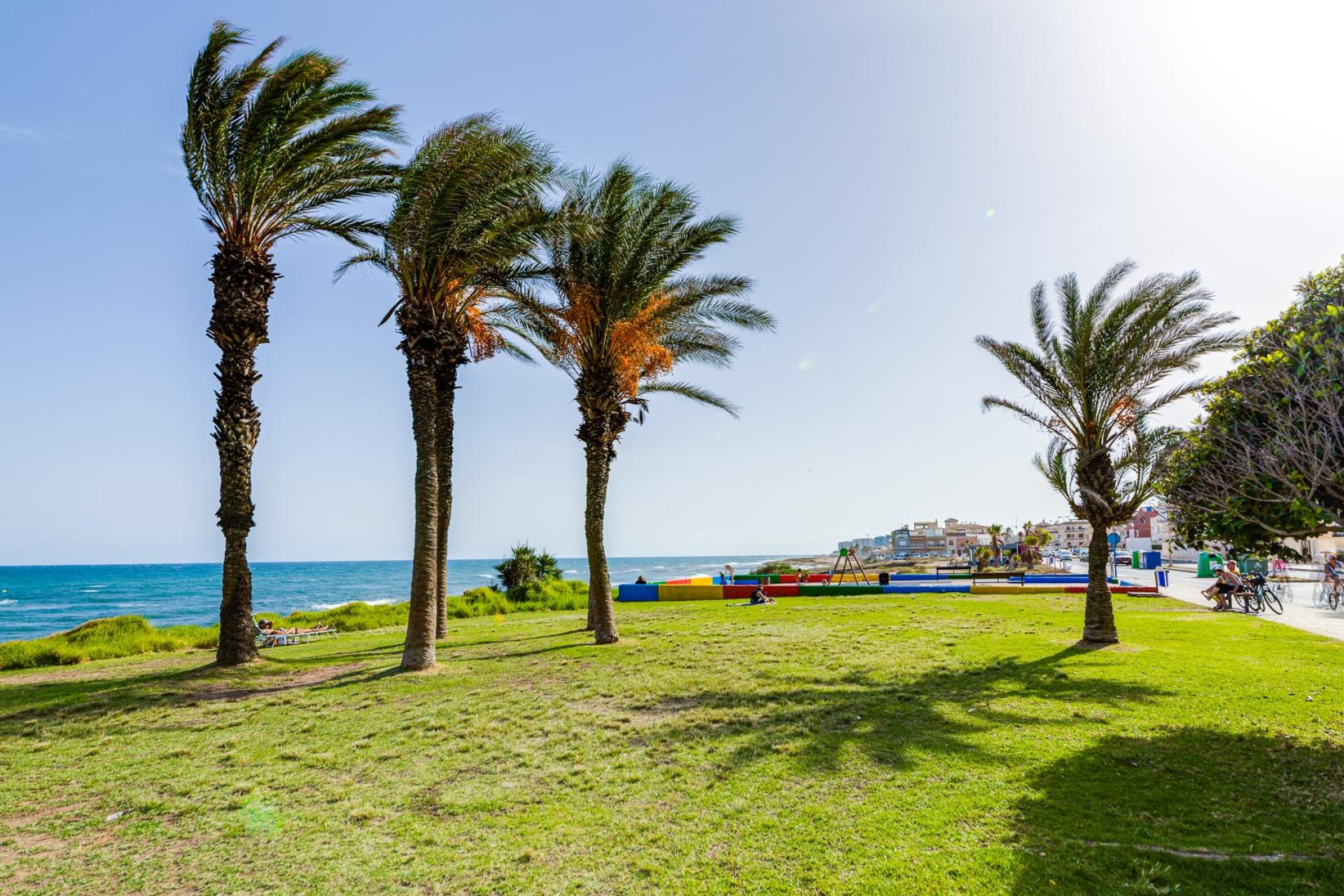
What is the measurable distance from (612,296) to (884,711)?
10009 millimetres

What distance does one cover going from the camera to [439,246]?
1197 centimetres

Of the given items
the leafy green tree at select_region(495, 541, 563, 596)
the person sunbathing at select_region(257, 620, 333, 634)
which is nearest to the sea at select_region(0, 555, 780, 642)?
the leafy green tree at select_region(495, 541, 563, 596)

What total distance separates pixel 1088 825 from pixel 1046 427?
11.3 meters

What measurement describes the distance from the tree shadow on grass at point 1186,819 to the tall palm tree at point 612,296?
10178 mm

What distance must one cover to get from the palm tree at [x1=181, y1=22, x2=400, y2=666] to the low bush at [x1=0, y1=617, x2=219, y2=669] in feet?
15.1

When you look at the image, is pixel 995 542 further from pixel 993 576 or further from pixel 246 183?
pixel 246 183

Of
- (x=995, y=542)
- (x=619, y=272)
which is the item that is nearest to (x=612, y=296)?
(x=619, y=272)

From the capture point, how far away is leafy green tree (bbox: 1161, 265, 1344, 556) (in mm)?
5746

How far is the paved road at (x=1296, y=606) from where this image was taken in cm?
1500

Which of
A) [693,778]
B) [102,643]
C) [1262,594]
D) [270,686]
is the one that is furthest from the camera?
[1262,594]

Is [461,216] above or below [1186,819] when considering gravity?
above

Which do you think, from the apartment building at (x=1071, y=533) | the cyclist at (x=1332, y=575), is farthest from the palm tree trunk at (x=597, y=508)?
the apartment building at (x=1071, y=533)

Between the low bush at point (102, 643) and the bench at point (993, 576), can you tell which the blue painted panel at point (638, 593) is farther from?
the bench at point (993, 576)

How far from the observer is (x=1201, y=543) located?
8133mm
